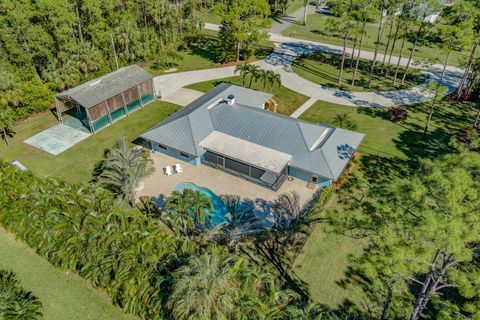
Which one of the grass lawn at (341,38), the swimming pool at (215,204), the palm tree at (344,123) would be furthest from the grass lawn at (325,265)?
the grass lawn at (341,38)

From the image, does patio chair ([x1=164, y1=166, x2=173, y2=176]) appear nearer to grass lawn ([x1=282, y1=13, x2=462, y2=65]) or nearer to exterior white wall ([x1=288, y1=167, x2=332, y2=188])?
exterior white wall ([x1=288, y1=167, x2=332, y2=188])

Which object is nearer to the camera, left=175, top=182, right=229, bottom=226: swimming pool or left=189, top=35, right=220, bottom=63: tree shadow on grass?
left=175, top=182, right=229, bottom=226: swimming pool

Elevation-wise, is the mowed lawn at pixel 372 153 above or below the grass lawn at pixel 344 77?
below

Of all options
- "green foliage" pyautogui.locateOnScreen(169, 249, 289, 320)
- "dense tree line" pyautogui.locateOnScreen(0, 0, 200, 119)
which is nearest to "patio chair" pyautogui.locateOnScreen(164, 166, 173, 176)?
"green foliage" pyautogui.locateOnScreen(169, 249, 289, 320)

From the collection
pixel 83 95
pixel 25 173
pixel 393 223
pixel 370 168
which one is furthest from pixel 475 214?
pixel 83 95

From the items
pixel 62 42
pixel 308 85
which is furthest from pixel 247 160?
pixel 62 42

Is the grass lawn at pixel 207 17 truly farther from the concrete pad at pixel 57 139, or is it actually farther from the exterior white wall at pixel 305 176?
the exterior white wall at pixel 305 176
